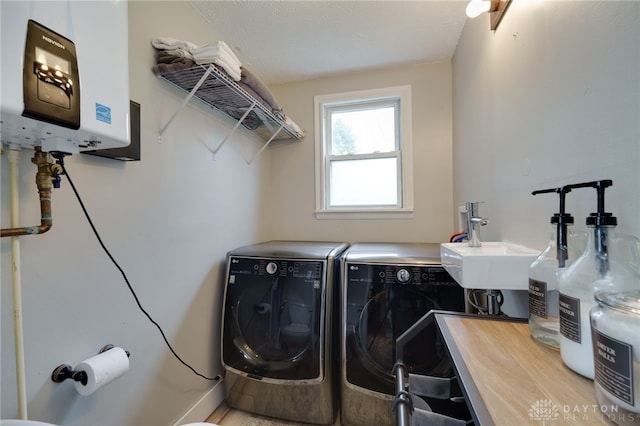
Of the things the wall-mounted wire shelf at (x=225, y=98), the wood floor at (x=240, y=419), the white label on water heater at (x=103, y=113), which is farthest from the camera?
the wood floor at (x=240, y=419)

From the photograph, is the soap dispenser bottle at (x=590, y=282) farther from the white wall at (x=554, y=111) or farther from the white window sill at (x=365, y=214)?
the white window sill at (x=365, y=214)

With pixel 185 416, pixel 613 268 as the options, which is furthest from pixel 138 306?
pixel 613 268

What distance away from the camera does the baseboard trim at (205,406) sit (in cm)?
139

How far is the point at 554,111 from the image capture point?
762 millimetres

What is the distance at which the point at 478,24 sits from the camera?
1415 mm

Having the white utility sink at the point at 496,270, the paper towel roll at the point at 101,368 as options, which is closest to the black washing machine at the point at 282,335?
the paper towel roll at the point at 101,368

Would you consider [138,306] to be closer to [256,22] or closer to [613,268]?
[613,268]

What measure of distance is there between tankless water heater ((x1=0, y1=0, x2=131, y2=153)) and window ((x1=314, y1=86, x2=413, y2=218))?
5.68 ft

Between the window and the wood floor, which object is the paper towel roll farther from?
the window

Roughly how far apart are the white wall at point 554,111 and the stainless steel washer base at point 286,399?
1263 millimetres

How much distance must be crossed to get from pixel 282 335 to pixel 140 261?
838 millimetres

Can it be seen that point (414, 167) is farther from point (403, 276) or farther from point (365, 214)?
point (403, 276)

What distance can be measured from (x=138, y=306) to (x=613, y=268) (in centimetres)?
154

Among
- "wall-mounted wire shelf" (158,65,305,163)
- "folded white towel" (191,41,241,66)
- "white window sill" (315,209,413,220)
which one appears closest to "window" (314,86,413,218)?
"white window sill" (315,209,413,220)
